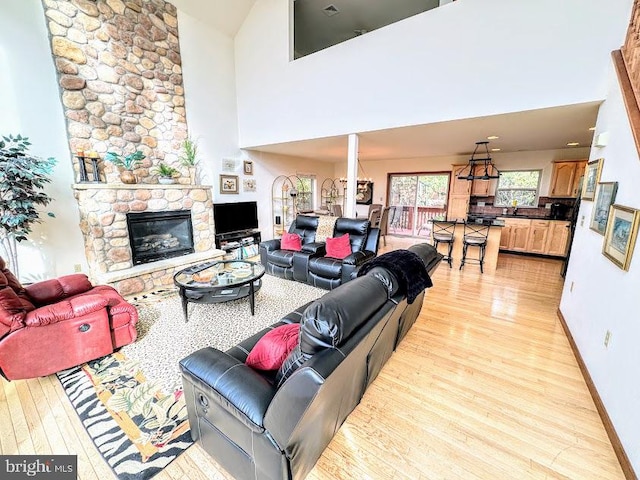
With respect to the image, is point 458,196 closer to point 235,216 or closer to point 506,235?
point 506,235

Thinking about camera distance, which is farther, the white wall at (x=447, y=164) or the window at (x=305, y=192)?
the window at (x=305, y=192)

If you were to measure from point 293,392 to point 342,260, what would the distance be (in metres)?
2.87

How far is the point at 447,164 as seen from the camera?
282 inches

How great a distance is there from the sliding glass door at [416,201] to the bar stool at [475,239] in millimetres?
2443

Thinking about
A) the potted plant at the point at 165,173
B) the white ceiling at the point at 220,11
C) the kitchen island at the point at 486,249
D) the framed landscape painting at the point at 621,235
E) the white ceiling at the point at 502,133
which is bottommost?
the kitchen island at the point at 486,249

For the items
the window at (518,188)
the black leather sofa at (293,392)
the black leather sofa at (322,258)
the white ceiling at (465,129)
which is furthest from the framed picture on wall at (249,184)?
the window at (518,188)

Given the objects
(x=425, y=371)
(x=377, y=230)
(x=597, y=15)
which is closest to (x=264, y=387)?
(x=425, y=371)

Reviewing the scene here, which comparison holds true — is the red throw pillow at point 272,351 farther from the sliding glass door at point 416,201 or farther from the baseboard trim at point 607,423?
the sliding glass door at point 416,201

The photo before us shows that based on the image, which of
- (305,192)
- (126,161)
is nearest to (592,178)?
(126,161)

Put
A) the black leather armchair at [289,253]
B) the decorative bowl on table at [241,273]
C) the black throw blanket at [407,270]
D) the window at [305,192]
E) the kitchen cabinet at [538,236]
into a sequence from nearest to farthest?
1. the black throw blanket at [407,270]
2. the decorative bowl on table at [241,273]
3. the black leather armchair at [289,253]
4. the kitchen cabinet at [538,236]
5. the window at [305,192]

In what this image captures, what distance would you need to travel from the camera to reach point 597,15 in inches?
100

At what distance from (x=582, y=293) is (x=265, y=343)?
3041 millimetres

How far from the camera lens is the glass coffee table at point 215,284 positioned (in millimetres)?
2738

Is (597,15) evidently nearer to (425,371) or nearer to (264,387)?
(425,371)
